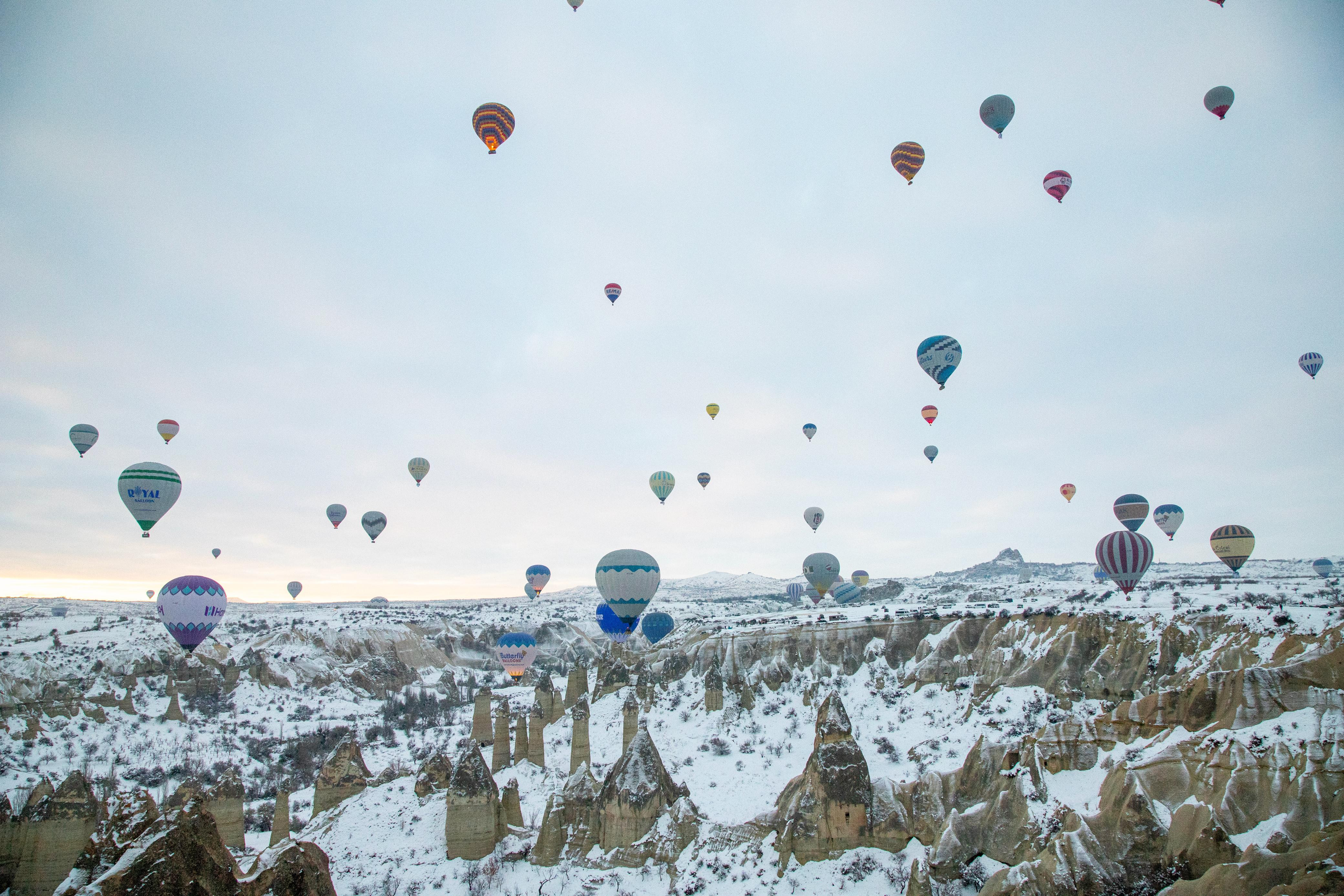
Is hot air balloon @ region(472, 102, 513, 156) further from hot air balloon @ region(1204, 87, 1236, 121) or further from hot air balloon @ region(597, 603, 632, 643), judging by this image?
hot air balloon @ region(1204, 87, 1236, 121)

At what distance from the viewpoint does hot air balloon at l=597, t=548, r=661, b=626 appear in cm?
3584

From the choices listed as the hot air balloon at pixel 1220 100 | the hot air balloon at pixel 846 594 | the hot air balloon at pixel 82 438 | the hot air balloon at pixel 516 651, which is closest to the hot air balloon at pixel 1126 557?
the hot air balloon at pixel 1220 100

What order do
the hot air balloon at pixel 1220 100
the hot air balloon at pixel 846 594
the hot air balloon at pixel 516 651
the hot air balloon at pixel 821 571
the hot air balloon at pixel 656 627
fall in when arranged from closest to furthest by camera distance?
the hot air balloon at pixel 1220 100
the hot air balloon at pixel 656 627
the hot air balloon at pixel 516 651
the hot air balloon at pixel 821 571
the hot air balloon at pixel 846 594

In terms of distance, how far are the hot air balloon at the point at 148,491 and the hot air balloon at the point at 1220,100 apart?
194 ft

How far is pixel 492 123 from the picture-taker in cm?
3456

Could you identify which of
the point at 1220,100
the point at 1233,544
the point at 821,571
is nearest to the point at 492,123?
the point at 1220,100

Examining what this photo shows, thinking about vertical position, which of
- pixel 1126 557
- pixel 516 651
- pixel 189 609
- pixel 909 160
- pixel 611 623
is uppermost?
pixel 909 160

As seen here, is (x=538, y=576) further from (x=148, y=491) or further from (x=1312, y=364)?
(x=1312, y=364)

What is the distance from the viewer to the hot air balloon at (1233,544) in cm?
4856

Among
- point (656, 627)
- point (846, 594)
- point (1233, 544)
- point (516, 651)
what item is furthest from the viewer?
point (846, 594)

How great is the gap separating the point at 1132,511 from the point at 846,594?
3085 cm

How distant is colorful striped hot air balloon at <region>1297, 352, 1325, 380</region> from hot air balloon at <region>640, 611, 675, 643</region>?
4720cm

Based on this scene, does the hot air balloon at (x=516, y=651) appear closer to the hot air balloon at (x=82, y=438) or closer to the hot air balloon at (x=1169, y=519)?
the hot air balloon at (x=82, y=438)

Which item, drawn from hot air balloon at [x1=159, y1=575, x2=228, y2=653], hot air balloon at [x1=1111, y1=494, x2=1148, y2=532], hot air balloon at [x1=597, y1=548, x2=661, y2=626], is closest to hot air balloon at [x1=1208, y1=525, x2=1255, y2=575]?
hot air balloon at [x1=1111, y1=494, x2=1148, y2=532]
